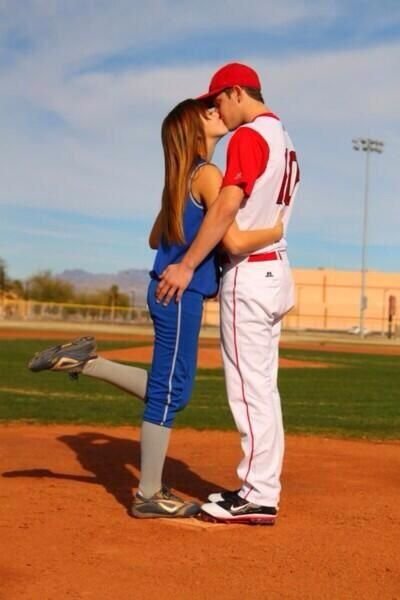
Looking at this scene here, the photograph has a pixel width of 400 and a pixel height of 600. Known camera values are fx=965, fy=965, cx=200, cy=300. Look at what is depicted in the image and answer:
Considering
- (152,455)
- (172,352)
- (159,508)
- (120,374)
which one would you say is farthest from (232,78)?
(159,508)

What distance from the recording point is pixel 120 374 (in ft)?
16.8

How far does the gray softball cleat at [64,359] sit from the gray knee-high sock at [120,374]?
0.05 meters

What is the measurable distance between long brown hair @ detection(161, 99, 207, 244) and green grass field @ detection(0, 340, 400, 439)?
5224 millimetres

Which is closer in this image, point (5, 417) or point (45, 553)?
point (45, 553)

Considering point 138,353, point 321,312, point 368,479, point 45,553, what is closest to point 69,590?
point 45,553

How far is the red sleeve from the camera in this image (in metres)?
4.55

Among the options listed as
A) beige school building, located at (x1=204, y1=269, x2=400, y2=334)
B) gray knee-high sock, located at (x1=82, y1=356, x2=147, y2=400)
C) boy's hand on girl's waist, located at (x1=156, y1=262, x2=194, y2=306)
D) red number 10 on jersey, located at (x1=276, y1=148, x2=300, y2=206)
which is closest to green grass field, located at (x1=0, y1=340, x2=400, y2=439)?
gray knee-high sock, located at (x1=82, y1=356, x2=147, y2=400)

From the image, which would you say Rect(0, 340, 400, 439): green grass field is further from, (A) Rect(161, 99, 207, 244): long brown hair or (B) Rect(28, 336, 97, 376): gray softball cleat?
(A) Rect(161, 99, 207, 244): long brown hair

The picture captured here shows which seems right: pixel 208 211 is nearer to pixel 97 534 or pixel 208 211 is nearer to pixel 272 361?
pixel 272 361

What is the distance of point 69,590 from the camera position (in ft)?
11.5

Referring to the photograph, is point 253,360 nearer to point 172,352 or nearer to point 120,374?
point 172,352

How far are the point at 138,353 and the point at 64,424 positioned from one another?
15.8 m

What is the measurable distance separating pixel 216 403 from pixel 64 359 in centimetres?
858

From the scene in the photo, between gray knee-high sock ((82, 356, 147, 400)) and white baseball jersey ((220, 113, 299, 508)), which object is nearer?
white baseball jersey ((220, 113, 299, 508))
